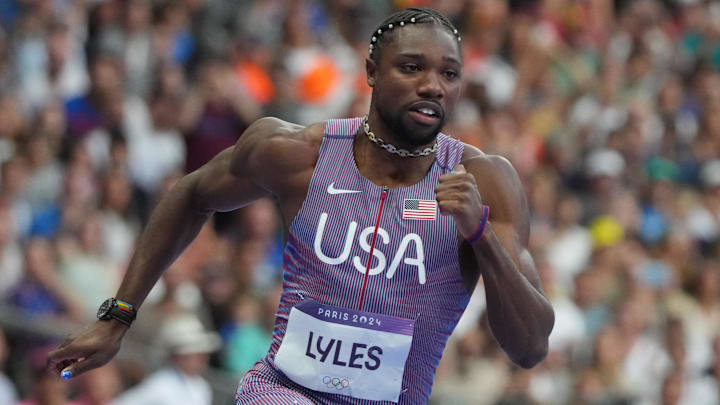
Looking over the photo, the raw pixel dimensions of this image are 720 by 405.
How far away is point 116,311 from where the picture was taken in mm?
4895

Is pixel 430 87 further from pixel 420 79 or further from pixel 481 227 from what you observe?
pixel 481 227

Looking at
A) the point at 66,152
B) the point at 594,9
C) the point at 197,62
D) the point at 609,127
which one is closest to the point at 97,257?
the point at 66,152

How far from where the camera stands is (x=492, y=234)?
13.5ft

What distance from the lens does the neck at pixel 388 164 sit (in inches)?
180

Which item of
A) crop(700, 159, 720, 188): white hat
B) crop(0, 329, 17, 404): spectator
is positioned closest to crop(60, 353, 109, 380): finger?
crop(0, 329, 17, 404): spectator

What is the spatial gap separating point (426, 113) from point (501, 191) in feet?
1.32

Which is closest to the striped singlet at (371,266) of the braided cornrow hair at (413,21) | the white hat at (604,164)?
the braided cornrow hair at (413,21)

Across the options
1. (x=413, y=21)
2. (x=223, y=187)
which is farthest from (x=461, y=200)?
(x=223, y=187)

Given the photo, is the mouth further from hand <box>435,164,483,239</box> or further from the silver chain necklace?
hand <box>435,164,483,239</box>

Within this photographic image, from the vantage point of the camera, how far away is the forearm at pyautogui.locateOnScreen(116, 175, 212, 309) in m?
5.00

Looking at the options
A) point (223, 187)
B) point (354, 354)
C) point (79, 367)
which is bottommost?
point (79, 367)

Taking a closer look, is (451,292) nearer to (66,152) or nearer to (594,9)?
(66,152)

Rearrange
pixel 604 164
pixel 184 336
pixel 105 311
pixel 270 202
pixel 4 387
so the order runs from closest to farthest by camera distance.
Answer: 1. pixel 105 311
2. pixel 4 387
3. pixel 184 336
4. pixel 270 202
5. pixel 604 164

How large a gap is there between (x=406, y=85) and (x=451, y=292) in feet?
2.58
